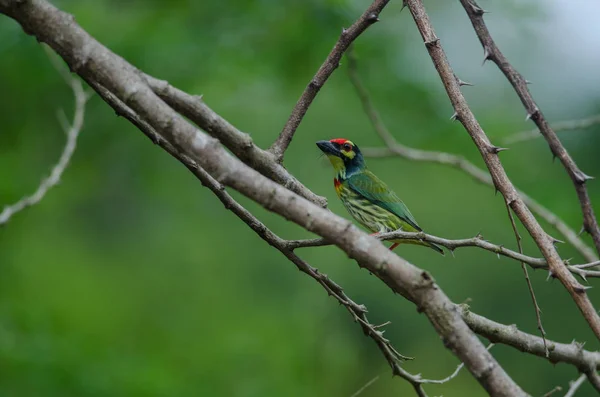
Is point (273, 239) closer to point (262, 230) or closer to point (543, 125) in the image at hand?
point (262, 230)

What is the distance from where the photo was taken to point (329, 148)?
5934 mm

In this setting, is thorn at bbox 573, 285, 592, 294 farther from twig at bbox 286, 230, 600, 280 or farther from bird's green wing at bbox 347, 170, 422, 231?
bird's green wing at bbox 347, 170, 422, 231

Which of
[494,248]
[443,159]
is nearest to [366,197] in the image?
[443,159]

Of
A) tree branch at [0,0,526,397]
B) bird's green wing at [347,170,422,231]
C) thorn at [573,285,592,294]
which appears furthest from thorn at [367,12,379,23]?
bird's green wing at [347,170,422,231]

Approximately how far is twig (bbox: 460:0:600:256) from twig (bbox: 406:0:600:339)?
0.35 metres

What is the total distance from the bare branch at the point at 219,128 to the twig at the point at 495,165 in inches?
29.7

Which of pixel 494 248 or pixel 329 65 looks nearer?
pixel 494 248

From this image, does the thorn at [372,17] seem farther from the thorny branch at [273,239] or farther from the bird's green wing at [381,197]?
the bird's green wing at [381,197]

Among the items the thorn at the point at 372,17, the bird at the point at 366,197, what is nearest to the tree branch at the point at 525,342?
the thorn at the point at 372,17

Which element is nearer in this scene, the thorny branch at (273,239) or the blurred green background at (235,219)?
the thorny branch at (273,239)

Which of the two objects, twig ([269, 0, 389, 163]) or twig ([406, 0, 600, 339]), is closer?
twig ([406, 0, 600, 339])

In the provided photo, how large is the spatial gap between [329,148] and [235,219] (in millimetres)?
4726

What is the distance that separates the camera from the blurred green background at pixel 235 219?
672 centimetres

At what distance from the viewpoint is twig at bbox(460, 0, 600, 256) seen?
3.15 metres
